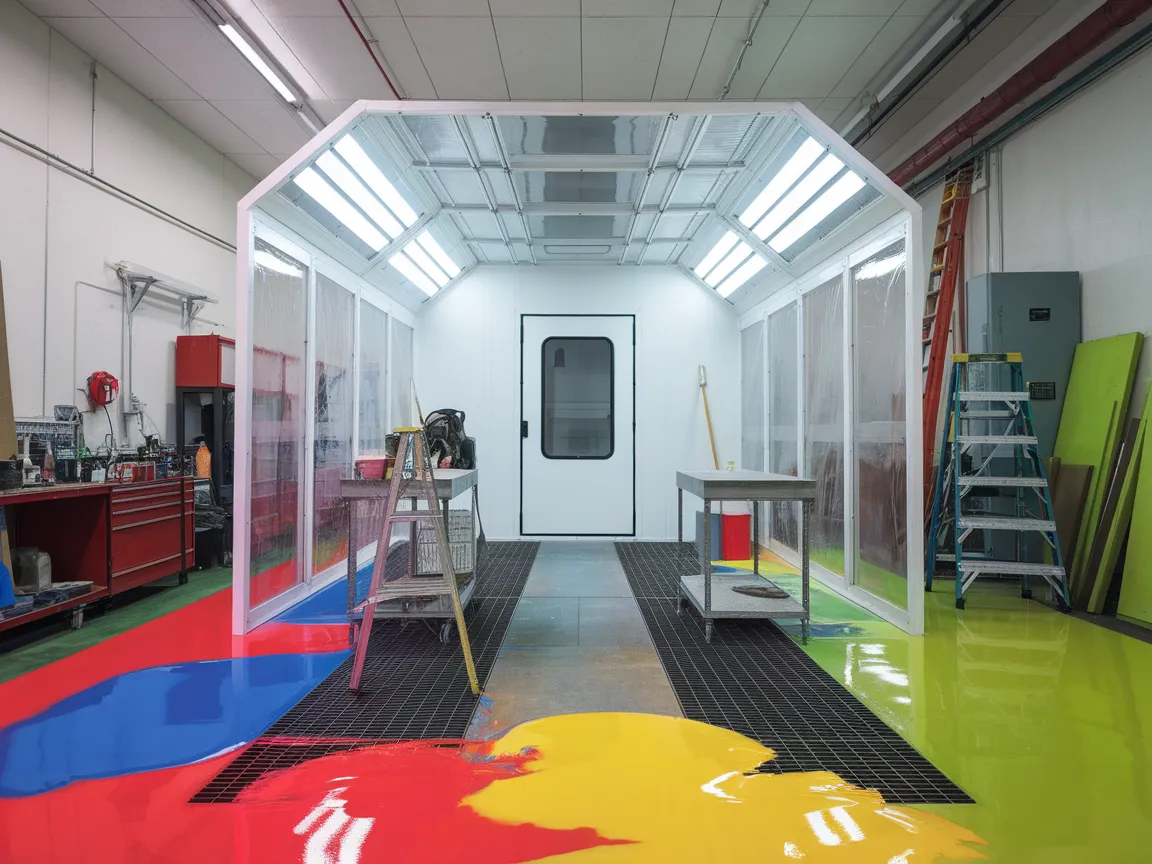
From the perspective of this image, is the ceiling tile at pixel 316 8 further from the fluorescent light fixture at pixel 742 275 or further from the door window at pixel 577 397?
the door window at pixel 577 397

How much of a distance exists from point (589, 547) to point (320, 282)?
341 cm

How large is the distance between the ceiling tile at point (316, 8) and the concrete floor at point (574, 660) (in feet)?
11.7

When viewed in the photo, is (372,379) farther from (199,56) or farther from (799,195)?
(799,195)

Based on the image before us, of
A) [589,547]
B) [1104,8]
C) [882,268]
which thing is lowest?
[589,547]

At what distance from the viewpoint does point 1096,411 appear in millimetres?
4008

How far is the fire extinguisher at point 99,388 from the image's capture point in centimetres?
423

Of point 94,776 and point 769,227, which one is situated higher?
point 769,227

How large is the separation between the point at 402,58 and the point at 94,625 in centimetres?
390

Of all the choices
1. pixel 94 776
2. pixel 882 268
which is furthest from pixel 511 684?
pixel 882 268

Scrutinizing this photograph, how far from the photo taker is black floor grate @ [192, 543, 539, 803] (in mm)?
2105

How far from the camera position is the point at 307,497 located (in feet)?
13.8

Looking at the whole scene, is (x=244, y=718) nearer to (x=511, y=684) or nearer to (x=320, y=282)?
(x=511, y=684)

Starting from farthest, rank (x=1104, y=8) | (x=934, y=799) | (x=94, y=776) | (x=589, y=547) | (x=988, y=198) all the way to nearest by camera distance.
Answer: (x=589, y=547), (x=988, y=198), (x=1104, y=8), (x=94, y=776), (x=934, y=799)

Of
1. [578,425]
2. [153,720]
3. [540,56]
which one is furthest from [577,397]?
[153,720]
